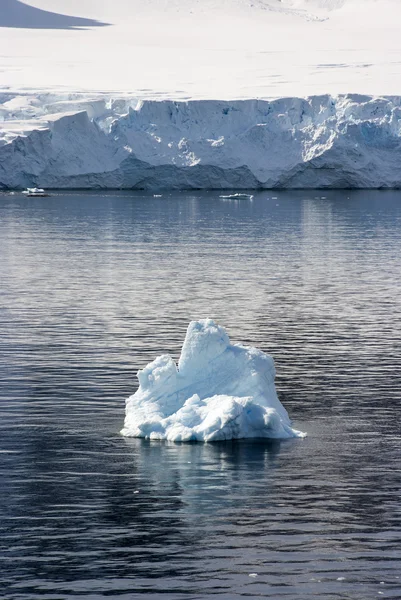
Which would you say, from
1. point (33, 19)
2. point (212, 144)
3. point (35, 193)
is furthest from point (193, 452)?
point (33, 19)

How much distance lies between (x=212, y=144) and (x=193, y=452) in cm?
6798

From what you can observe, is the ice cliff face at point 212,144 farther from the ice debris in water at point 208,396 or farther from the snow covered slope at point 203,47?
the ice debris in water at point 208,396

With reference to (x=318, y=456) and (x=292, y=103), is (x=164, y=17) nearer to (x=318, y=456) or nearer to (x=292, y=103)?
(x=292, y=103)

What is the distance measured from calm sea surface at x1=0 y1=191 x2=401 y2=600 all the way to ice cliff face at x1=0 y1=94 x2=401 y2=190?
142ft

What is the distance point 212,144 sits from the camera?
81.6 m

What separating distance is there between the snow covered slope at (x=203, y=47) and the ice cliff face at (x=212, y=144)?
8.82 metres

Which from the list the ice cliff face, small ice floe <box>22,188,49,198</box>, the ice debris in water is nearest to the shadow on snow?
the ice cliff face

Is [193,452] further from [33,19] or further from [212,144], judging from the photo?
[33,19]

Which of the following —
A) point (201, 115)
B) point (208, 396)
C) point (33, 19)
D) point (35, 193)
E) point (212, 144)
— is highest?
point (33, 19)

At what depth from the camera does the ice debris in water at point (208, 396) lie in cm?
1564

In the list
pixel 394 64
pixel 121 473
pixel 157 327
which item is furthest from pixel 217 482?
pixel 394 64

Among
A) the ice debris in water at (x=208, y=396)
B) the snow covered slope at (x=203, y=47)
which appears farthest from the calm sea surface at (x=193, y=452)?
the snow covered slope at (x=203, y=47)

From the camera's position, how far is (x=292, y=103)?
279ft

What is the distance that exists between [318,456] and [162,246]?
32.9 m
